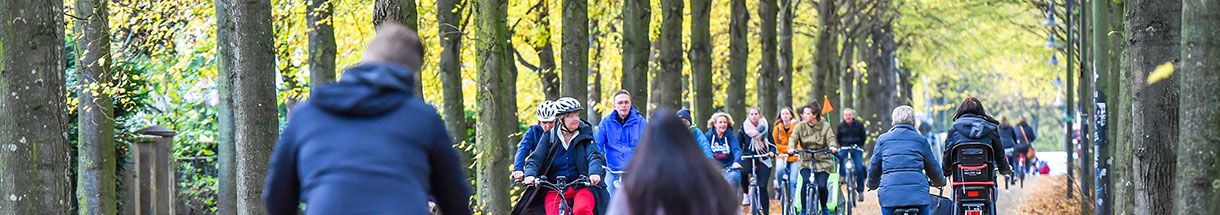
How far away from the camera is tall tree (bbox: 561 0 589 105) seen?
60.2 feet

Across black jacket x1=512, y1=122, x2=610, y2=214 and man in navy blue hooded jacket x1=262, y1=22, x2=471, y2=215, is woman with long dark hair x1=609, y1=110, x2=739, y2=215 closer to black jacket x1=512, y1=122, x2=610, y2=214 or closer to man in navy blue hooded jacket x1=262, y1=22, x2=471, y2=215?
man in navy blue hooded jacket x1=262, y1=22, x2=471, y2=215

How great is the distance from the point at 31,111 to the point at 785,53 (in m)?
22.5

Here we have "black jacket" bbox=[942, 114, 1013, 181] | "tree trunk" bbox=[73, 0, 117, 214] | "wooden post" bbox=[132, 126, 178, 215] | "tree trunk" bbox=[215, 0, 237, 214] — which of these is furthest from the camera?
"wooden post" bbox=[132, 126, 178, 215]

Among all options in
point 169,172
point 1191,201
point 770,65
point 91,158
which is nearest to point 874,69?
point 770,65

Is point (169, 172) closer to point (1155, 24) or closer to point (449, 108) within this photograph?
point (449, 108)

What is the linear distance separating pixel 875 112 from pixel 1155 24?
34.0m

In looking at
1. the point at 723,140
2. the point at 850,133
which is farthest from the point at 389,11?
the point at 850,133

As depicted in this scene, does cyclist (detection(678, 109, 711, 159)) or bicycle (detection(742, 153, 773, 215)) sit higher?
cyclist (detection(678, 109, 711, 159))

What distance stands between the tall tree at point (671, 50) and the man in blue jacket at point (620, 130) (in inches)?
304

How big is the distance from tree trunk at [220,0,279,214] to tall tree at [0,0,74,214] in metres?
2.30

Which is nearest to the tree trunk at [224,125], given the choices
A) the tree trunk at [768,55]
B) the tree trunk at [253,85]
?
the tree trunk at [253,85]

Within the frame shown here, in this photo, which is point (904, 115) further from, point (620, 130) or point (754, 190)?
point (754, 190)

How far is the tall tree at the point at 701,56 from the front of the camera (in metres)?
21.9

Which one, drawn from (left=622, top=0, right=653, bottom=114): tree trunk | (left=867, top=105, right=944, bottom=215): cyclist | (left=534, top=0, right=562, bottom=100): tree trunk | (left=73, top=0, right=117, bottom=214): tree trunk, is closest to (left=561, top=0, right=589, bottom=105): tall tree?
(left=622, top=0, right=653, bottom=114): tree trunk
